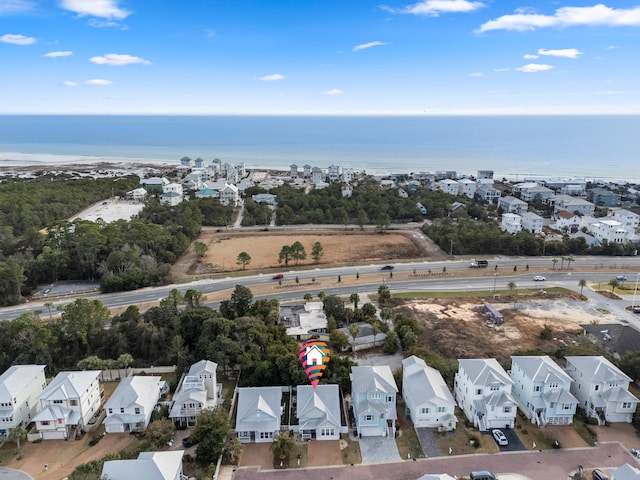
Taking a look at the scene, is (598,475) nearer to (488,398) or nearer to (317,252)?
(488,398)

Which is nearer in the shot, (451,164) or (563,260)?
(563,260)

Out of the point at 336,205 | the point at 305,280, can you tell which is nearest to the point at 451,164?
the point at 336,205

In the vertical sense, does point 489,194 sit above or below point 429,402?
above

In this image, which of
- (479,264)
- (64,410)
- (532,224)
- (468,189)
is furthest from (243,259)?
(468,189)

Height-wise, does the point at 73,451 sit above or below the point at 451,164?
below

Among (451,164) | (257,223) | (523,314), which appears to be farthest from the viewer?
(451,164)

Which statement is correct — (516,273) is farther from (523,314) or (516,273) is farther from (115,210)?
(115,210)

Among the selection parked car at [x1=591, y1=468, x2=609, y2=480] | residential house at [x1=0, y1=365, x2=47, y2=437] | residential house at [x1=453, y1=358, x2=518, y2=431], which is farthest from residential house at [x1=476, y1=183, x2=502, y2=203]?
residential house at [x1=0, y1=365, x2=47, y2=437]
